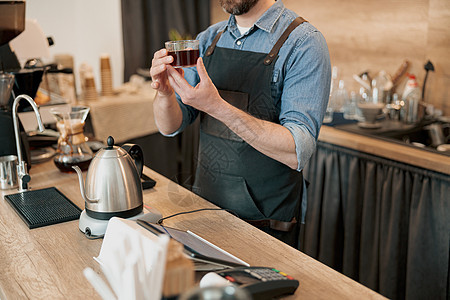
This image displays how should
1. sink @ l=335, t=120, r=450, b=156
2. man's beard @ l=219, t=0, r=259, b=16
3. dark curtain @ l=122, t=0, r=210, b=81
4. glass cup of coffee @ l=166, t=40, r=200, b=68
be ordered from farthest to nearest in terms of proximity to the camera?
dark curtain @ l=122, t=0, r=210, b=81, sink @ l=335, t=120, r=450, b=156, man's beard @ l=219, t=0, r=259, b=16, glass cup of coffee @ l=166, t=40, r=200, b=68

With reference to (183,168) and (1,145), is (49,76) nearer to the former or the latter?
(183,168)

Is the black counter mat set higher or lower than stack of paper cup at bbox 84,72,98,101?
lower

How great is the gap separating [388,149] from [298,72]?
0.88 meters

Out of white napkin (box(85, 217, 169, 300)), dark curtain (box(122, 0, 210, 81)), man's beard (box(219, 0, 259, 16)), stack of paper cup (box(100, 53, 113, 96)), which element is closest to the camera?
white napkin (box(85, 217, 169, 300))

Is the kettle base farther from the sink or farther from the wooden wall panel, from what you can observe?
the wooden wall panel

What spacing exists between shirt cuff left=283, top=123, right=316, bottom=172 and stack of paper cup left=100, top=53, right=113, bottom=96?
7.98ft

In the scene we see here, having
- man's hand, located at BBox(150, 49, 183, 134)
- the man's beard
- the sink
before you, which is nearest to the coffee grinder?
man's hand, located at BBox(150, 49, 183, 134)

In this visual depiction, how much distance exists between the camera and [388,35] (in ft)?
9.50

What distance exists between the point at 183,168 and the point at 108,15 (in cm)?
Result: 153

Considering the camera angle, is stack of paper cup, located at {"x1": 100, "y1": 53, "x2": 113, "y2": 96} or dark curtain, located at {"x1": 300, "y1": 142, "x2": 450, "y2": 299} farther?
stack of paper cup, located at {"x1": 100, "y1": 53, "x2": 113, "y2": 96}

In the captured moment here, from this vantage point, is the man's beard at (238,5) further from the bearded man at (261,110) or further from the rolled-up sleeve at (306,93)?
the rolled-up sleeve at (306,93)

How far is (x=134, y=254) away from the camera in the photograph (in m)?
0.82

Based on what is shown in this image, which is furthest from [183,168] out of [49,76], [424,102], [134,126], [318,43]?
[318,43]

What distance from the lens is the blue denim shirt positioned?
1.54 m
